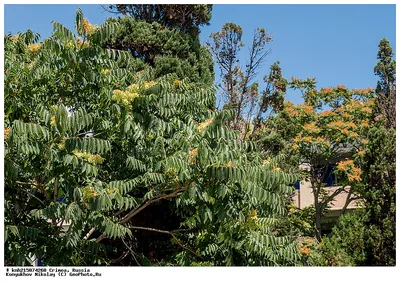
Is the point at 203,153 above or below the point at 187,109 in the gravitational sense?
below

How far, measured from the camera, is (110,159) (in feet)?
26.7

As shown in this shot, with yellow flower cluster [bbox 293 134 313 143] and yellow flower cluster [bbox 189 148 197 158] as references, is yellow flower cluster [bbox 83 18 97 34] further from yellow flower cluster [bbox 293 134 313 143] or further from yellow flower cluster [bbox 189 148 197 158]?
yellow flower cluster [bbox 293 134 313 143]

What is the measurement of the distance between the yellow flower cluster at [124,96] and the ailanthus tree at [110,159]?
13 millimetres

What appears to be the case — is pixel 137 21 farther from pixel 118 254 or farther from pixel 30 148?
pixel 30 148

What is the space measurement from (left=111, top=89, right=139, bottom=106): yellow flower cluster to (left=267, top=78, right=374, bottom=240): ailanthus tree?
27.5ft

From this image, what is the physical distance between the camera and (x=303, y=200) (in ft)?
64.1

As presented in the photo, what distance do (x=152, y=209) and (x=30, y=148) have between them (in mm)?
4008

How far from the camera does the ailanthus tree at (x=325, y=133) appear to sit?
53.6ft

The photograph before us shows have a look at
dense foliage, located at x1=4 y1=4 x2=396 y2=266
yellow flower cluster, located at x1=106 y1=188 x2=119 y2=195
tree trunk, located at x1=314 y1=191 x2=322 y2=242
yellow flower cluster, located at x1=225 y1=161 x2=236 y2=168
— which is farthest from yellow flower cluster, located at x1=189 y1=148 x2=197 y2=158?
tree trunk, located at x1=314 y1=191 x2=322 y2=242

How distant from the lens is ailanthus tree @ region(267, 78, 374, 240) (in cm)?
1633

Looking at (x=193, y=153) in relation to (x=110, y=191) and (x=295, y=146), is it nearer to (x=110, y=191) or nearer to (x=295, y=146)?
(x=110, y=191)

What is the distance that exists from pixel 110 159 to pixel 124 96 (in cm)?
104

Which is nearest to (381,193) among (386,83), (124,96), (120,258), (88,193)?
(386,83)

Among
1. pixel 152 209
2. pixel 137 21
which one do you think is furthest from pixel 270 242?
pixel 137 21
